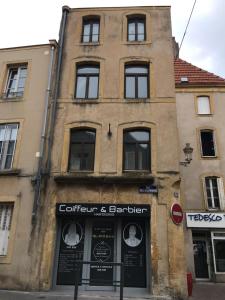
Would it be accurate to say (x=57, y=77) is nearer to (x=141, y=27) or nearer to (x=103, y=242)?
(x=141, y=27)

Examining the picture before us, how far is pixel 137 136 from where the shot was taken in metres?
12.3

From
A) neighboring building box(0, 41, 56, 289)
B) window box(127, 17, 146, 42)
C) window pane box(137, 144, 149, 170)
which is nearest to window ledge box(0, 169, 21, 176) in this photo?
neighboring building box(0, 41, 56, 289)

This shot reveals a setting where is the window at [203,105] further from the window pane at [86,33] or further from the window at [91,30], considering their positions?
the window pane at [86,33]

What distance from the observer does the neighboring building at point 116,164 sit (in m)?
10.5

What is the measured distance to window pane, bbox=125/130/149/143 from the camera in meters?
12.2

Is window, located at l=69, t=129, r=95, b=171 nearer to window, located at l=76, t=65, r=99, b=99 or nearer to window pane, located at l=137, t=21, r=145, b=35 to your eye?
window, located at l=76, t=65, r=99, b=99

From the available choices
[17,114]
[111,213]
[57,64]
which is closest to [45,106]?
[17,114]

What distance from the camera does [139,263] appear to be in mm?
10633

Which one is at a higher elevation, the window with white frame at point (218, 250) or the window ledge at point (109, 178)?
the window ledge at point (109, 178)

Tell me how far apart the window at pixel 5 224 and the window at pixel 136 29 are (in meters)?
9.36

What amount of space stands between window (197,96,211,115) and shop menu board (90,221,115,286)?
42.4 feet

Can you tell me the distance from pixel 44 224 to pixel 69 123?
4179 mm

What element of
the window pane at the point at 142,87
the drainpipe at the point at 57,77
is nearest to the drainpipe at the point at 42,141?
the drainpipe at the point at 57,77

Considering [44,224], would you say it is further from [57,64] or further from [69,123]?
[57,64]
